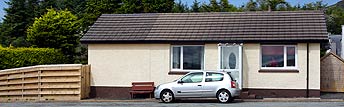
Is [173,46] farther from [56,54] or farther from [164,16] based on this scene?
[56,54]

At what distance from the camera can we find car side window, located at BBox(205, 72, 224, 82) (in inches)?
880

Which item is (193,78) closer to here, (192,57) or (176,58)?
(192,57)

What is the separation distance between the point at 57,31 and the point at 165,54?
1124 cm

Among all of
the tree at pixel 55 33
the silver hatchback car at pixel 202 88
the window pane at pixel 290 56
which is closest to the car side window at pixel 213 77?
the silver hatchback car at pixel 202 88

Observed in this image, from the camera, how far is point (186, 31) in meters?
26.0

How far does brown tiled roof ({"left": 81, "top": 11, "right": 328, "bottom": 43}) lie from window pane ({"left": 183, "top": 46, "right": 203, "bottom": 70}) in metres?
0.56

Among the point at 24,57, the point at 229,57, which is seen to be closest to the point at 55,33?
the point at 24,57

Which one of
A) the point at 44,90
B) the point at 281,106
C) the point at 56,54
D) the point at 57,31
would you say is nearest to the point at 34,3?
the point at 57,31

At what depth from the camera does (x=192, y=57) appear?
25438mm

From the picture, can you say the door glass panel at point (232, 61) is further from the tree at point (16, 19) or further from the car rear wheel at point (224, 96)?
the tree at point (16, 19)

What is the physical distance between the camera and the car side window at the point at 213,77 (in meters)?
22.4

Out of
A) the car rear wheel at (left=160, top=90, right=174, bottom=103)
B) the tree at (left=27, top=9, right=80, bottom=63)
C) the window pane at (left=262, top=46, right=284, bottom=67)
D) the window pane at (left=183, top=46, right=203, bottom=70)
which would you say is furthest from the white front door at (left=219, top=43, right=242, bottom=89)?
the tree at (left=27, top=9, right=80, bottom=63)

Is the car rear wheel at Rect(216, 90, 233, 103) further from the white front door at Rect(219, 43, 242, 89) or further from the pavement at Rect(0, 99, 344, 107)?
the white front door at Rect(219, 43, 242, 89)

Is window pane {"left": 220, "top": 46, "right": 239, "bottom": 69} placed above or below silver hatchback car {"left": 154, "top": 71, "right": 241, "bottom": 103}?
above
